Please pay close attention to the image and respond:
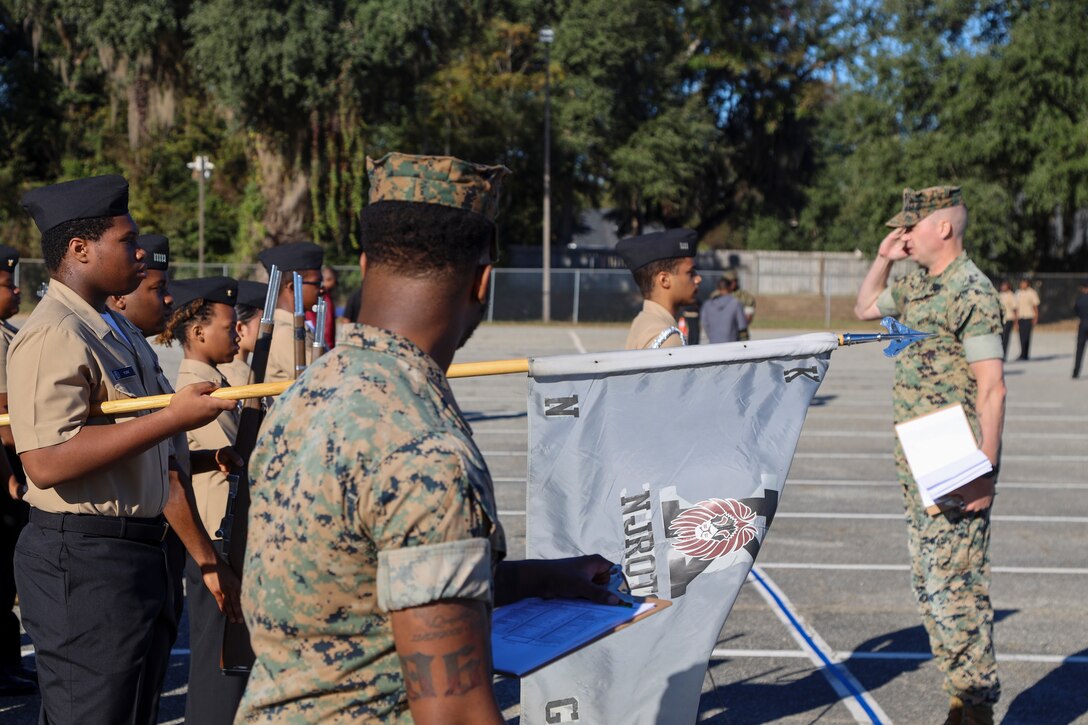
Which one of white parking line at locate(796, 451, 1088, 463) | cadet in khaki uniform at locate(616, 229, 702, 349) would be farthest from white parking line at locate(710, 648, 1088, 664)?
white parking line at locate(796, 451, 1088, 463)

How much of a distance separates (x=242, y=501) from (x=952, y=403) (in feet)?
9.61

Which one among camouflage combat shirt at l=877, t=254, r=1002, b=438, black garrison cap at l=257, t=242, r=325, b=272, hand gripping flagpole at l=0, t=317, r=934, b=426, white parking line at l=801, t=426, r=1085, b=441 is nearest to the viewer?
hand gripping flagpole at l=0, t=317, r=934, b=426

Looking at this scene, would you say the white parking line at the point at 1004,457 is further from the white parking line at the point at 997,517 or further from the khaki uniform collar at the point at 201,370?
the khaki uniform collar at the point at 201,370

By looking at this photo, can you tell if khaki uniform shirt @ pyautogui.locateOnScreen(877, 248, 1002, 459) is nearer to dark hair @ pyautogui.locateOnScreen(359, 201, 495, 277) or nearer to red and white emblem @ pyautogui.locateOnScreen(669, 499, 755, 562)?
red and white emblem @ pyautogui.locateOnScreen(669, 499, 755, 562)

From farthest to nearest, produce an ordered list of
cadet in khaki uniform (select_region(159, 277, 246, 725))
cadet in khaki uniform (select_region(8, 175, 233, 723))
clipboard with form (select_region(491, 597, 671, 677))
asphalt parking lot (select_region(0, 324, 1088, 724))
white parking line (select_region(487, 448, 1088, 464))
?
white parking line (select_region(487, 448, 1088, 464)) → asphalt parking lot (select_region(0, 324, 1088, 724)) → cadet in khaki uniform (select_region(159, 277, 246, 725)) → cadet in khaki uniform (select_region(8, 175, 233, 723)) → clipboard with form (select_region(491, 597, 671, 677))

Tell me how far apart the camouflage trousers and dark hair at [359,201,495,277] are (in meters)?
3.40

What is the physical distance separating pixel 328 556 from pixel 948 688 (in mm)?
3699

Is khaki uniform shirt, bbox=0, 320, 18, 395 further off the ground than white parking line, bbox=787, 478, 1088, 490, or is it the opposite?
khaki uniform shirt, bbox=0, 320, 18, 395

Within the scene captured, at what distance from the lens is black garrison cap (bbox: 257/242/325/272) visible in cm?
664

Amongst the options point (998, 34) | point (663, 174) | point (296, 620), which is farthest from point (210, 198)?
point (296, 620)

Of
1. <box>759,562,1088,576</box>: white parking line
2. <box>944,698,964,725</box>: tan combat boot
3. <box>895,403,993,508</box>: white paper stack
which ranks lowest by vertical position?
<box>759,562,1088,576</box>: white parking line

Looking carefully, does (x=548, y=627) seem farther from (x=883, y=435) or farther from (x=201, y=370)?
(x=883, y=435)

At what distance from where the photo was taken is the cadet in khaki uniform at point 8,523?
18.3 feet

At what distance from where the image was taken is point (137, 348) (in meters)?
3.89
